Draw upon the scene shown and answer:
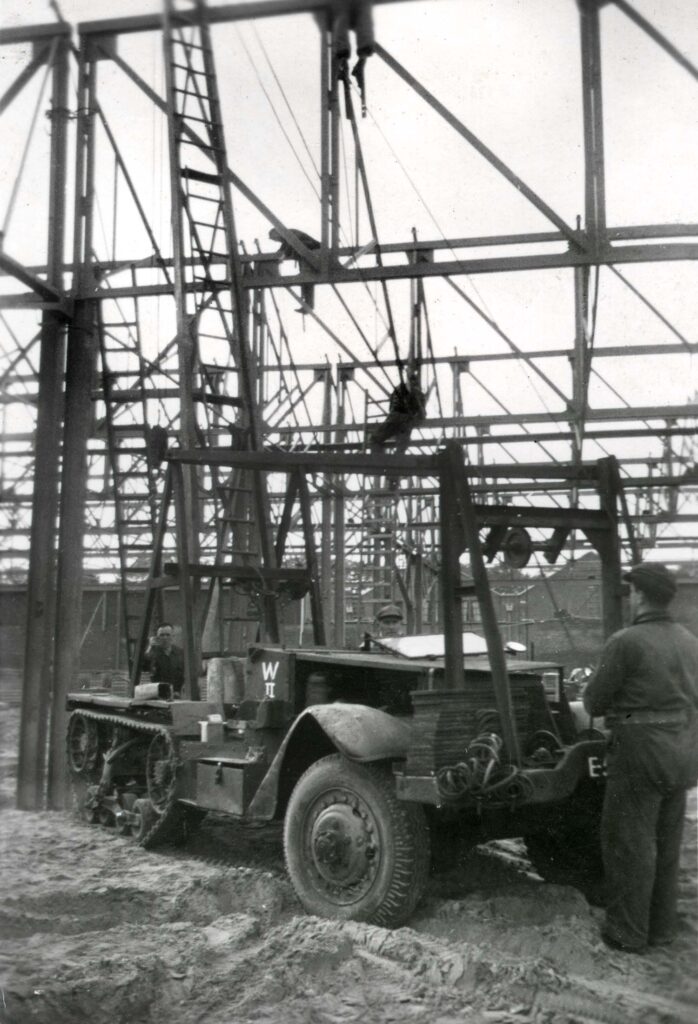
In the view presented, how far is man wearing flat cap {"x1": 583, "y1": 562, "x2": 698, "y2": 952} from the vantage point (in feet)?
16.6

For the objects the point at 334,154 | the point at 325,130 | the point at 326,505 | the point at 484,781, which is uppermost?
the point at 325,130

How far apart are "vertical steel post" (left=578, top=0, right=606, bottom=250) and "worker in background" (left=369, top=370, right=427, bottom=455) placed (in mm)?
2827

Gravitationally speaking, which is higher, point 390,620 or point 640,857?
point 390,620

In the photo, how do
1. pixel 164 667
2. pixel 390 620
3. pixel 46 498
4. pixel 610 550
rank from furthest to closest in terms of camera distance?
pixel 46 498 → pixel 164 667 → pixel 390 620 → pixel 610 550

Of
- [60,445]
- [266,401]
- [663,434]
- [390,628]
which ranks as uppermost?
[266,401]

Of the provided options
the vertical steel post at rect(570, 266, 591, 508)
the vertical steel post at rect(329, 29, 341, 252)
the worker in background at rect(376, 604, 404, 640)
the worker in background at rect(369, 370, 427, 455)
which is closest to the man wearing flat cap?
the worker in background at rect(376, 604, 404, 640)

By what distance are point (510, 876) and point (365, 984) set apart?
210 cm

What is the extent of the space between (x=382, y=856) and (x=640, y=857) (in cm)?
132

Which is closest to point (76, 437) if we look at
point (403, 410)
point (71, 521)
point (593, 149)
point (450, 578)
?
point (71, 521)

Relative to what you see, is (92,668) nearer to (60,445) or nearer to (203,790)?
(60,445)

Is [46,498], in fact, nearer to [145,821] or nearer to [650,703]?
[145,821]

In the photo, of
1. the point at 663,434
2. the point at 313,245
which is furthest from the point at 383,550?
the point at 313,245

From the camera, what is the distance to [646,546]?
22.6 metres

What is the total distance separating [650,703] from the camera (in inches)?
→ 202
